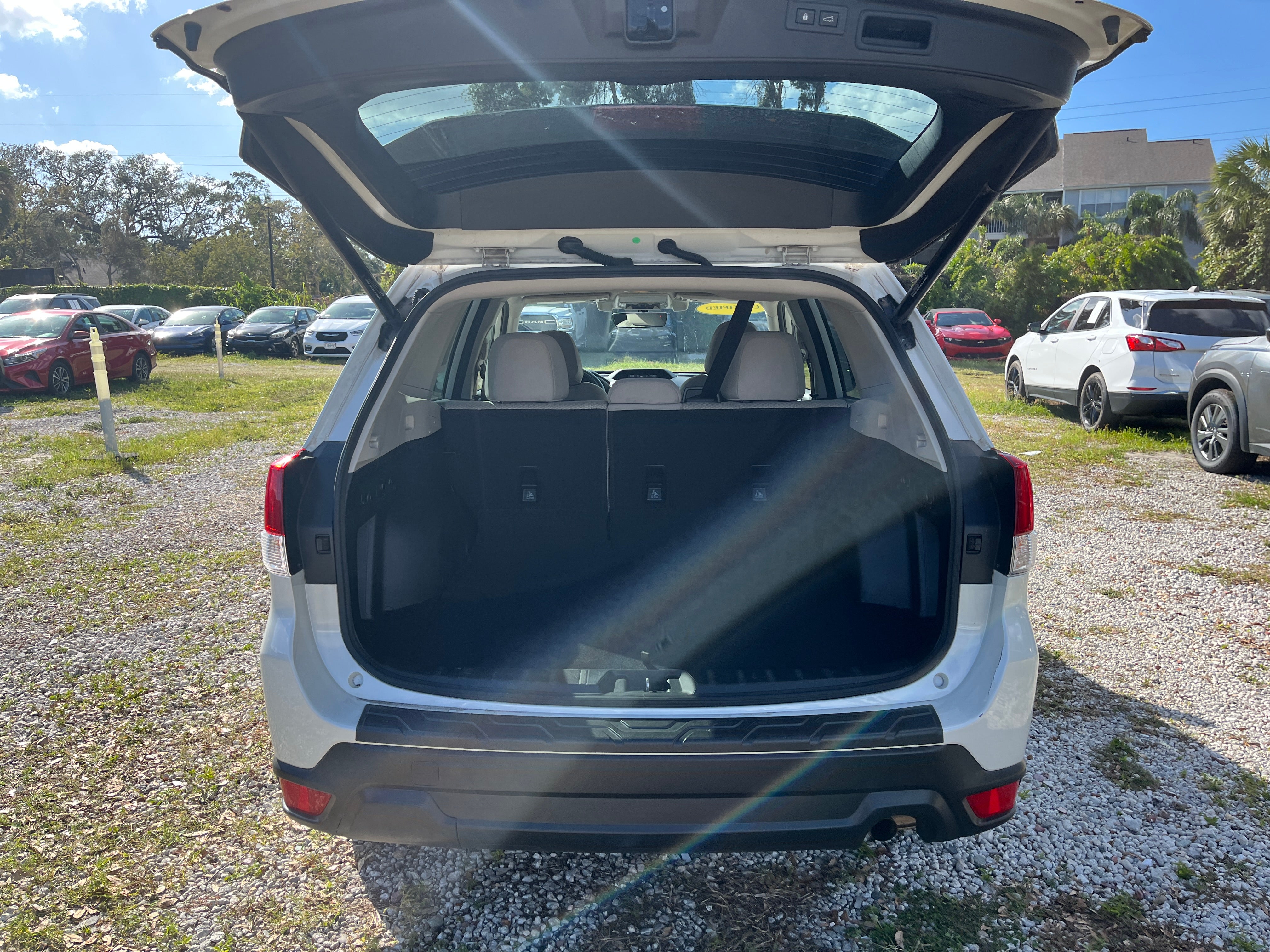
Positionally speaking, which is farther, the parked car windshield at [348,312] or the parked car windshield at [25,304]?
the parked car windshield at [348,312]

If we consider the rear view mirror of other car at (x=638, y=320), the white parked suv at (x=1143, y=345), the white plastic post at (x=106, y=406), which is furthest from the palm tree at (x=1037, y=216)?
the rear view mirror of other car at (x=638, y=320)

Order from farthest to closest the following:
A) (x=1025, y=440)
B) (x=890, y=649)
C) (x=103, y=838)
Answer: (x=1025, y=440), (x=103, y=838), (x=890, y=649)

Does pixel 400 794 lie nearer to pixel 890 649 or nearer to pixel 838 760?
pixel 838 760

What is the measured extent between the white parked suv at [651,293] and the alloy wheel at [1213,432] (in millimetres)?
6223

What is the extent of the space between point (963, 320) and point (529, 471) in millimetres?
21977

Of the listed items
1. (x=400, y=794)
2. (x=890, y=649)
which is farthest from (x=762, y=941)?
(x=400, y=794)

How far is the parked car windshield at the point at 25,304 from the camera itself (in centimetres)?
1850

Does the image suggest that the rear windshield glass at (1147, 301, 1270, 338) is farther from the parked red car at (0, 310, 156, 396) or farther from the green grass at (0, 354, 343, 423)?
the parked red car at (0, 310, 156, 396)

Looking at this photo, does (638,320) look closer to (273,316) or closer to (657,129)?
(657,129)

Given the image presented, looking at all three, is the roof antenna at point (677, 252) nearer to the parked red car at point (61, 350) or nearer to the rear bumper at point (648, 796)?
the rear bumper at point (648, 796)

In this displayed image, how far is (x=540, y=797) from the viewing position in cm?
185

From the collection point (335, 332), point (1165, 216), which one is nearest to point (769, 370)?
point (335, 332)

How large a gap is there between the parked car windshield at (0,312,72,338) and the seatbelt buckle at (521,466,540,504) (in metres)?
13.7

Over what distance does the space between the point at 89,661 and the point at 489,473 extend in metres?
2.22
